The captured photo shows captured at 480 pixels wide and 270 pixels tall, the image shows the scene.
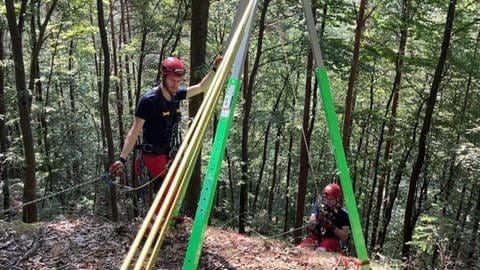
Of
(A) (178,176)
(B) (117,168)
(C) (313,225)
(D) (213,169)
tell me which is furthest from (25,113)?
(A) (178,176)

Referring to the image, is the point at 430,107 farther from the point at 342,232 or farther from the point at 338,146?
the point at 338,146

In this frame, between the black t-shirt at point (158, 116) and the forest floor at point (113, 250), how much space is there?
1163 millimetres

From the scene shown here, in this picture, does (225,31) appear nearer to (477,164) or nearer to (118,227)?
→ (477,164)

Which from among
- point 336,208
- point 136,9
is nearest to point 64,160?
point 136,9

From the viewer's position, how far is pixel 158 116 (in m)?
4.66

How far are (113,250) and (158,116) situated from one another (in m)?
1.53

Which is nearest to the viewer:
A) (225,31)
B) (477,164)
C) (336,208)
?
(336,208)

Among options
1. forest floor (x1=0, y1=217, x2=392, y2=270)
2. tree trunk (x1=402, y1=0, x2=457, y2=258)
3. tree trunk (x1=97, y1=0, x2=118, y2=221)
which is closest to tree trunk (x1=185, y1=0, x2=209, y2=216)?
forest floor (x1=0, y1=217, x2=392, y2=270)

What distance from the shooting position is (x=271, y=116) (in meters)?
14.4

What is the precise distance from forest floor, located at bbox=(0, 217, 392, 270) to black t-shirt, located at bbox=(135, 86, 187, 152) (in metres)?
1.16

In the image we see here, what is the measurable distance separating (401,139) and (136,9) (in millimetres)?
10889

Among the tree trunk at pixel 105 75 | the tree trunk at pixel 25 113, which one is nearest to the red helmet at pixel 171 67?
the tree trunk at pixel 25 113

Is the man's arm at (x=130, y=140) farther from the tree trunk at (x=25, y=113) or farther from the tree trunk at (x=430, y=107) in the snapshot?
the tree trunk at (x=430, y=107)

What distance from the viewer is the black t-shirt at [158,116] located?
4.55 metres
